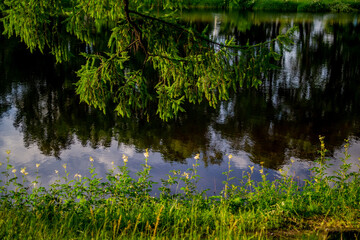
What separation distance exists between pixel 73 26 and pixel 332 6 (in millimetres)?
74936

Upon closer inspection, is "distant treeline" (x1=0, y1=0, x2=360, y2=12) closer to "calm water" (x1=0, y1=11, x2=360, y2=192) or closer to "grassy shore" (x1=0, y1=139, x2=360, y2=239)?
"calm water" (x1=0, y1=11, x2=360, y2=192)

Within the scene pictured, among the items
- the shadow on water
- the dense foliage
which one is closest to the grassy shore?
the dense foliage

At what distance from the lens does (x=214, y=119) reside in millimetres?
15938

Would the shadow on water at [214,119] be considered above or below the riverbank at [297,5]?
below

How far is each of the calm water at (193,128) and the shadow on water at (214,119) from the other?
0.04 metres

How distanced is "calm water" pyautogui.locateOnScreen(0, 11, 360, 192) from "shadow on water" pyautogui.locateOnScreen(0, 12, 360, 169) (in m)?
0.04

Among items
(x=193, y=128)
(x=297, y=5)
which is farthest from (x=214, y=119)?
(x=297, y=5)

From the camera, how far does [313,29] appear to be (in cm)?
4575

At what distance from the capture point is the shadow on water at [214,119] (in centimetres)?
1305

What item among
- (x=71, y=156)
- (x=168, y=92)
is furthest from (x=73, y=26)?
(x=71, y=156)

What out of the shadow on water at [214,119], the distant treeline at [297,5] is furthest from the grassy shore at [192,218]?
the distant treeline at [297,5]

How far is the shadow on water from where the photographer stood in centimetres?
1305

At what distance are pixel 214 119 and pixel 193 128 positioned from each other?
1.58m

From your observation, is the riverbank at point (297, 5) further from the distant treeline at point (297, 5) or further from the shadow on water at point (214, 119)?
the shadow on water at point (214, 119)
